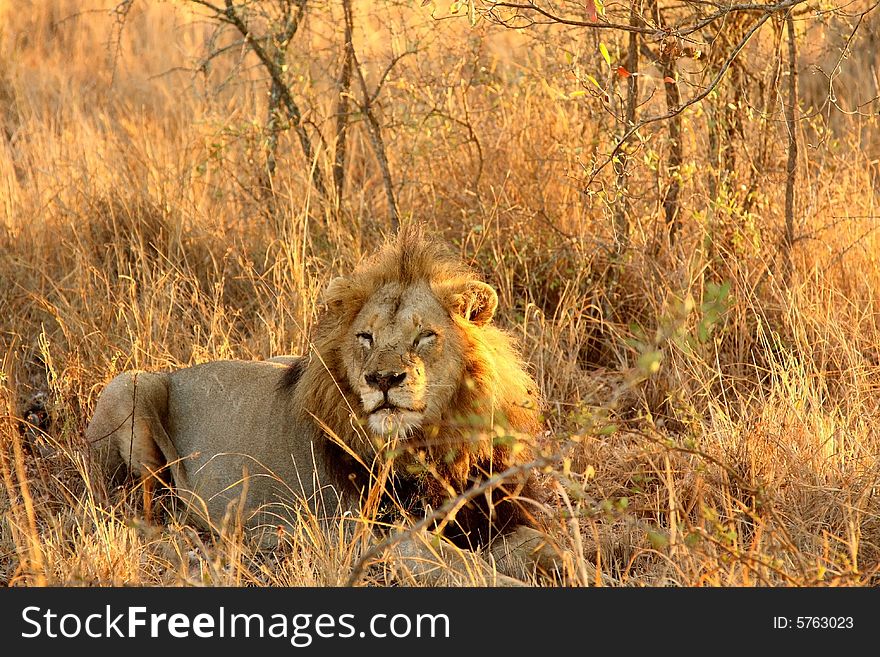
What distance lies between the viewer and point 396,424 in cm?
427

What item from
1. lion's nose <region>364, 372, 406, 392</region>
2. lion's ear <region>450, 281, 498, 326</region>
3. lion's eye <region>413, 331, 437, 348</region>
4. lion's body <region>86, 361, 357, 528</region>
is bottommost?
lion's body <region>86, 361, 357, 528</region>

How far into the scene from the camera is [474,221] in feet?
22.6

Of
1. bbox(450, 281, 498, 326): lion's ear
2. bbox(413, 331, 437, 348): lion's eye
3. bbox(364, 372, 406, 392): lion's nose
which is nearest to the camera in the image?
bbox(364, 372, 406, 392): lion's nose

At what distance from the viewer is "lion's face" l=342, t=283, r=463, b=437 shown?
4.23m

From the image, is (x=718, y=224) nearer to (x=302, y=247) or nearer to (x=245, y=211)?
(x=302, y=247)

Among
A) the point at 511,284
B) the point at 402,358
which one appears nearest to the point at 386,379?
the point at 402,358

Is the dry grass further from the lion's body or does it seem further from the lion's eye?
the lion's eye

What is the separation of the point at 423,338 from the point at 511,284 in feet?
7.62

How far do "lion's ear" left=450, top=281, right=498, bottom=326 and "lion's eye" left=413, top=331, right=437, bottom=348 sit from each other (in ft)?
0.56

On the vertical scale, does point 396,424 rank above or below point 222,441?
above

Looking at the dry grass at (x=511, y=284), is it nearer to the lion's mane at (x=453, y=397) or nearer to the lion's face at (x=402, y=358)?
the lion's mane at (x=453, y=397)

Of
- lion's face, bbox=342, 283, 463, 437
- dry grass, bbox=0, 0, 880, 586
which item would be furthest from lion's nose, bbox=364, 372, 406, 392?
dry grass, bbox=0, 0, 880, 586

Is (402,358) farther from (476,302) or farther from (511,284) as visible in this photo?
(511,284)
